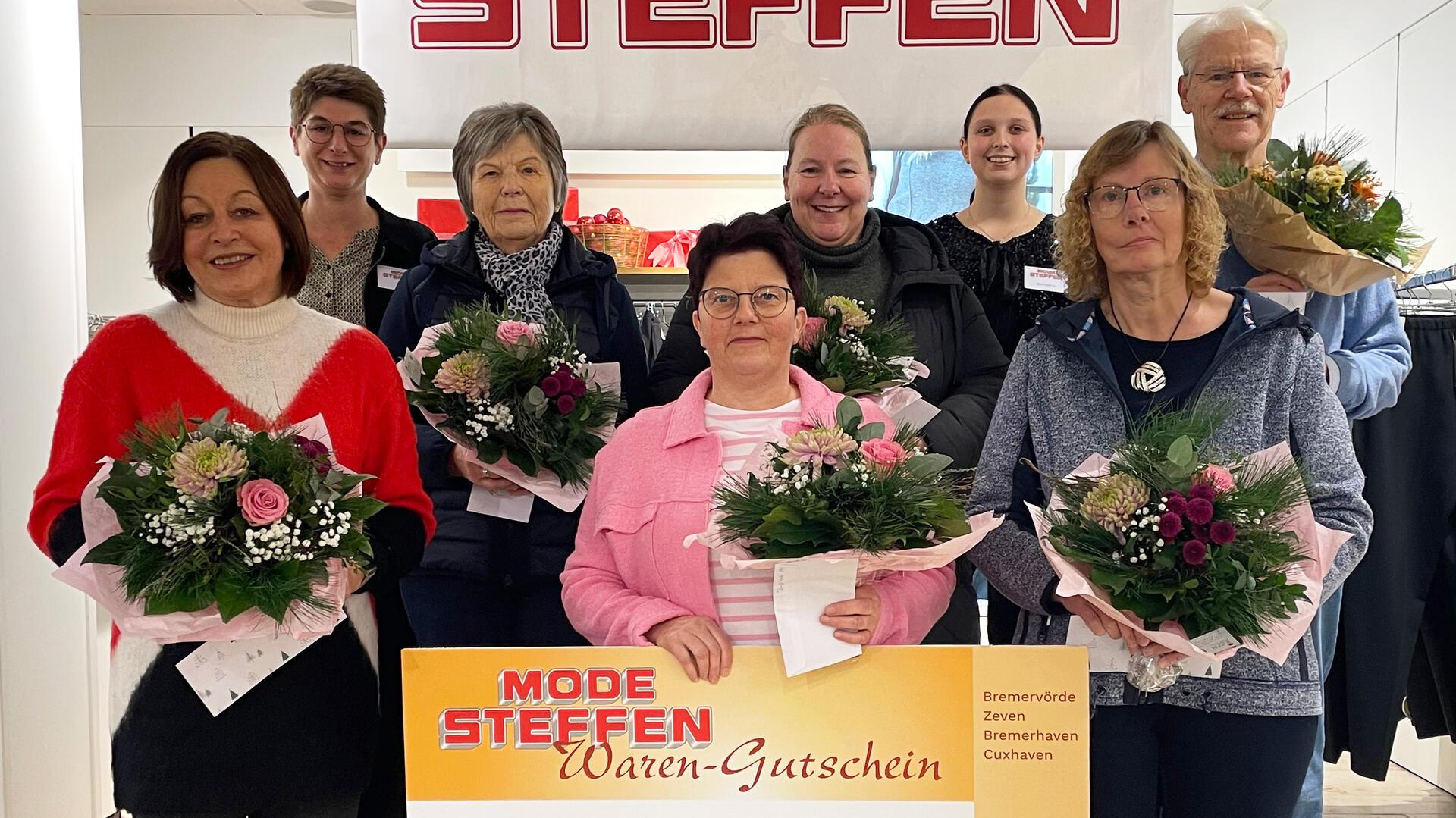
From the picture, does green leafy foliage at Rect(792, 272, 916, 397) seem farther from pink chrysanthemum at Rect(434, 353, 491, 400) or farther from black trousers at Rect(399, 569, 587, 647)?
black trousers at Rect(399, 569, 587, 647)

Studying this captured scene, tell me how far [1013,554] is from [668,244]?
13.9ft

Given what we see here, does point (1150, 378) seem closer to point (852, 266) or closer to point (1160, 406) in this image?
point (1160, 406)

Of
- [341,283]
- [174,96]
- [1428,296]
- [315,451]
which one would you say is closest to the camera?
[315,451]

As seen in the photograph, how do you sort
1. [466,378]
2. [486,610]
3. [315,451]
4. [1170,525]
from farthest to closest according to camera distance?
[486,610], [466,378], [315,451], [1170,525]

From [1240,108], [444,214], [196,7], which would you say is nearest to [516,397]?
[1240,108]

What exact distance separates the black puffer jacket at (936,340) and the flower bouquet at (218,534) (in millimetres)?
919

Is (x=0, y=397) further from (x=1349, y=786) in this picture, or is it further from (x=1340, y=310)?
(x=1349, y=786)

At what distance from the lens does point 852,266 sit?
109 inches

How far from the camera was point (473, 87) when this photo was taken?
4.00 m

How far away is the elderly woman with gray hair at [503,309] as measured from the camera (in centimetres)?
257

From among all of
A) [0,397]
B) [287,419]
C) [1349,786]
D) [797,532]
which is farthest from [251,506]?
[1349,786]

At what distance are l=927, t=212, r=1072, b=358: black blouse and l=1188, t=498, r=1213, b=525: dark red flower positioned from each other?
4.55 ft

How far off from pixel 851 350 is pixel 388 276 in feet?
4.22

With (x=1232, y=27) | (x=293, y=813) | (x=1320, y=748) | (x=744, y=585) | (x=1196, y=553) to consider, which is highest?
(x=1232, y=27)
